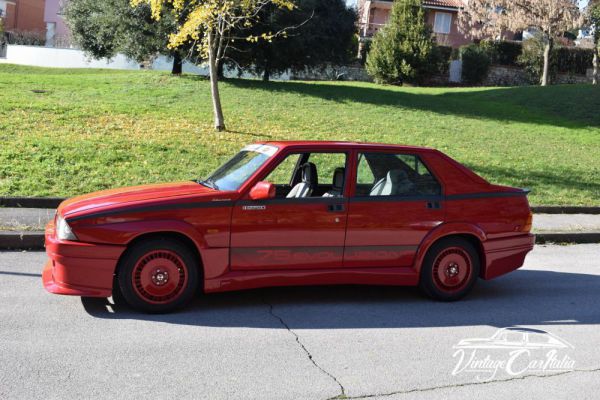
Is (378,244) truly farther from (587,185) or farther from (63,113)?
(63,113)

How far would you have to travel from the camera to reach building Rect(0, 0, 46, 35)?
56062 millimetres

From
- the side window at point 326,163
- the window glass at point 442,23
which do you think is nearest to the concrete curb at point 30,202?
the side window at point 326,163

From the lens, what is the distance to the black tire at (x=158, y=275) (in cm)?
578

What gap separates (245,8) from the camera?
641 inches

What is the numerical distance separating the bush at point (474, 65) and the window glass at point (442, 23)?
1155cm

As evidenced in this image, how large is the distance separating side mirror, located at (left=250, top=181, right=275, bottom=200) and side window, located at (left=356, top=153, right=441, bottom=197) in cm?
92

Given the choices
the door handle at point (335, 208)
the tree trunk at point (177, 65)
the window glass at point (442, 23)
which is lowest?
the door handle at point (335, 208)

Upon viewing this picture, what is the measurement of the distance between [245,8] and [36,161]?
6603 mm

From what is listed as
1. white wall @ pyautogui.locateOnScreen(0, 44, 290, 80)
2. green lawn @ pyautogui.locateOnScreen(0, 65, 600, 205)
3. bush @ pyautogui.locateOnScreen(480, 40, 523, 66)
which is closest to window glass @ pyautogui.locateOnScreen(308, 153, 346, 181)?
green lawn @ pyautogui.locateOnScreen(0, 65, 600, 205)

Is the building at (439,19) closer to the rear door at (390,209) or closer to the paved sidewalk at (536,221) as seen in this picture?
the paved sidewalk at (536,221)

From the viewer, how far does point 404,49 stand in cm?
3331

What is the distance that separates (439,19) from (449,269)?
152 feet

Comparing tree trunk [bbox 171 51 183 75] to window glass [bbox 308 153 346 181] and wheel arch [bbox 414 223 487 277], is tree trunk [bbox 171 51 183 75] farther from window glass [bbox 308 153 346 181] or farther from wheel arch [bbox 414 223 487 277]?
wheel arch [bbox 414 223 487 277]

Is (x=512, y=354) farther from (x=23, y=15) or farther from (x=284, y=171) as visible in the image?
(x=23, y=15)
